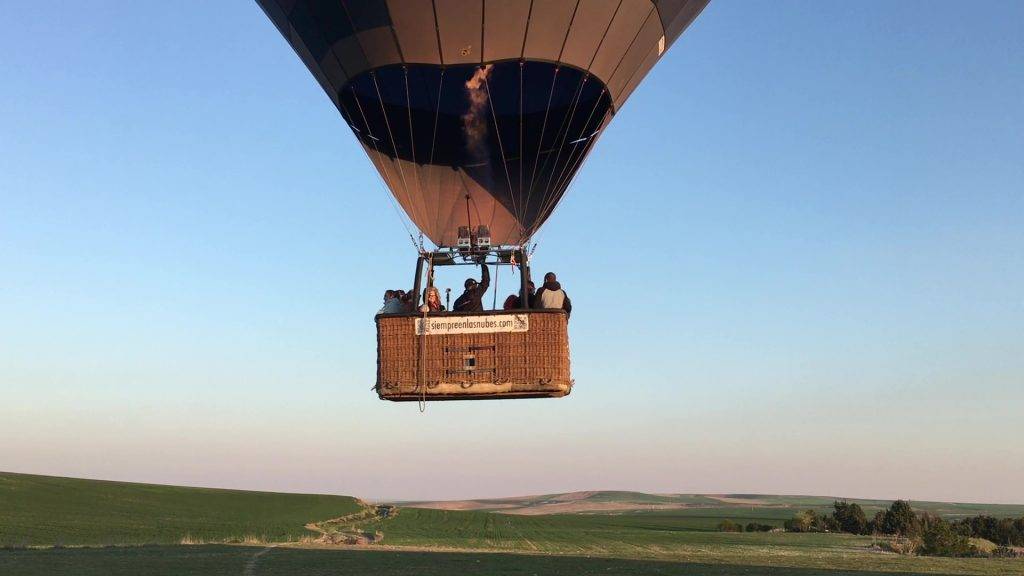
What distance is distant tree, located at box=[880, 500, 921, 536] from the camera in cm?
4240

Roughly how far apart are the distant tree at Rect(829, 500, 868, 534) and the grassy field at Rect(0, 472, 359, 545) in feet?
86.2

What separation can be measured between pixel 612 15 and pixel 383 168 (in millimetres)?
3706

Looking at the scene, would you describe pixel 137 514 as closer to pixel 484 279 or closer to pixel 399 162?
pixel 399 162

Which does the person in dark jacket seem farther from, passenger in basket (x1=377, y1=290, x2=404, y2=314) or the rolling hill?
the rolling hill

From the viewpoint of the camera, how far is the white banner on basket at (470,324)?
8805 mm

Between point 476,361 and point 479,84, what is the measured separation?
378 centimetres

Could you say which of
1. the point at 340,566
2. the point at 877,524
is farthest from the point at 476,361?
the point at 877,524

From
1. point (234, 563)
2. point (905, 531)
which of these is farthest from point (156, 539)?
point (905, 531)

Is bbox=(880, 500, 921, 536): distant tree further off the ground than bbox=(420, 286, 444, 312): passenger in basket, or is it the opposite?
bbox=(420, 286, 444, 312): passenger in basket

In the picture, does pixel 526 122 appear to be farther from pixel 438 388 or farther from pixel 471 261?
pixel 438 388

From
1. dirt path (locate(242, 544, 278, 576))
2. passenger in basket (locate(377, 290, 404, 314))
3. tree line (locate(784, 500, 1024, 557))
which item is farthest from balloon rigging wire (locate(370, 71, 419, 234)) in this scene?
tree line (locate(784, 500, 1024, 557))

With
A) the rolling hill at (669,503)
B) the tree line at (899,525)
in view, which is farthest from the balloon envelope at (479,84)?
the rolling hill at (669,503)

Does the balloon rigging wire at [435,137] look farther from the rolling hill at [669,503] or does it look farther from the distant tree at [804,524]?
the rolling hill at [669,503]

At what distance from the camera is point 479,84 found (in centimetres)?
1078
